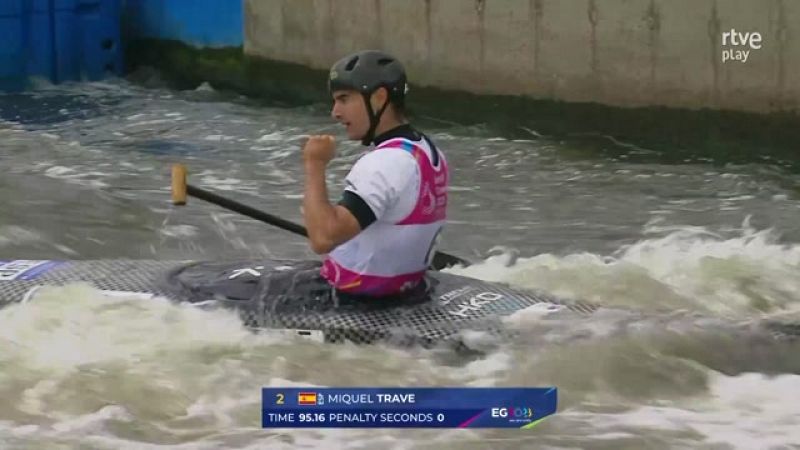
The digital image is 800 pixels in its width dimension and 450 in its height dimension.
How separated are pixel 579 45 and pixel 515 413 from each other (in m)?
8.08

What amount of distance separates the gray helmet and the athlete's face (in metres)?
0.02

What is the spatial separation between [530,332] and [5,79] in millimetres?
11558

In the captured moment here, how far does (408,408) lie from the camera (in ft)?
15.1

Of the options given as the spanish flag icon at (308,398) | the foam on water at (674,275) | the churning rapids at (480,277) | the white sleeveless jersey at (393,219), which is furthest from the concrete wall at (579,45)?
the spanish flag icon at (308,398)

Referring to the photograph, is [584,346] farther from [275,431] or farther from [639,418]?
[275,431]

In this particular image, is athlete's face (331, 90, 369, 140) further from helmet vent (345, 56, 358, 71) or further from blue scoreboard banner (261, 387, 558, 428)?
blue scoreboard banner (261, 387, 558, 428)

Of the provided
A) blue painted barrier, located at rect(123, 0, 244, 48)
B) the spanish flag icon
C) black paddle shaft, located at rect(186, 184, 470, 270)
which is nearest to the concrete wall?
blue painted barrier, located at rect(123, 0, 244, 48)

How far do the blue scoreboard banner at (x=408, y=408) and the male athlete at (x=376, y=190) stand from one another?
21.0 inches

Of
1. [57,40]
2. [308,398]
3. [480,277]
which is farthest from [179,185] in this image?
[57,40]

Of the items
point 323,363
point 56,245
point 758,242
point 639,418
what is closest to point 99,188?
point 56,245

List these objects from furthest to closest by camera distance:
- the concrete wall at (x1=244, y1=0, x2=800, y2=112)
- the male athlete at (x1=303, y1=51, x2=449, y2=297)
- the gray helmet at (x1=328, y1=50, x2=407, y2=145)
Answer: the concrete wall at (x1=244, y1=0, x2=800, y2=112)
the gray helmet at (x1=328, y1=50, x2=407, y2=145)
the male athlete at (x1=303, y1=51, x2=449, y2=297)

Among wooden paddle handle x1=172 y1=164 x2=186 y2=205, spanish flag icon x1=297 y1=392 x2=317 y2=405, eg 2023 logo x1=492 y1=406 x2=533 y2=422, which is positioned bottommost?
eg 2023 logo x1=492 y1=406 x2=533 y2=422

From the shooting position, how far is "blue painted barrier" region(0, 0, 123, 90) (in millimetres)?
15516

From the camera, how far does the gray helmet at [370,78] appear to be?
→ 495 cm
